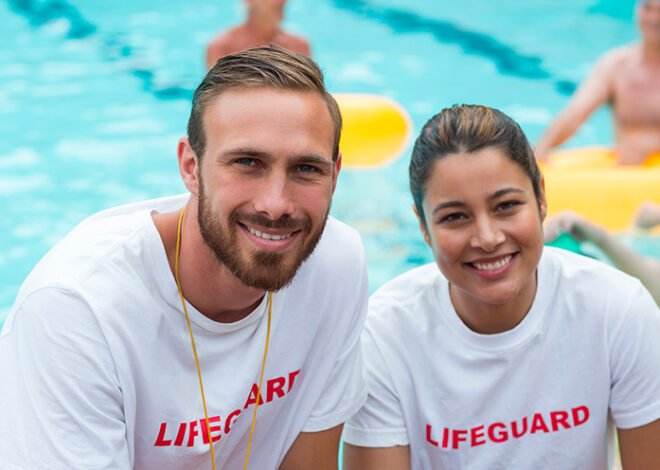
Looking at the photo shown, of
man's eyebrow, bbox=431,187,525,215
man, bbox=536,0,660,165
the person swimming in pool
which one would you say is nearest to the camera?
man's eyebrow, bbox=431,187,525,215

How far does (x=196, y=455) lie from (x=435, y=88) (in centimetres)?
634

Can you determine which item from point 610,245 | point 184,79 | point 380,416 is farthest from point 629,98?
point 184,79

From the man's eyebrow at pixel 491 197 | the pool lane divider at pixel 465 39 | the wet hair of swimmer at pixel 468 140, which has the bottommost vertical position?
the man's eyebrow at pixel 491 197

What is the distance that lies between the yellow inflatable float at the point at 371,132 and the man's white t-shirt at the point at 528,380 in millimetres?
3633

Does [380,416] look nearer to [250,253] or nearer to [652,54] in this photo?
[250,253]

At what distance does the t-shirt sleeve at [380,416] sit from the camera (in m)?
2.28

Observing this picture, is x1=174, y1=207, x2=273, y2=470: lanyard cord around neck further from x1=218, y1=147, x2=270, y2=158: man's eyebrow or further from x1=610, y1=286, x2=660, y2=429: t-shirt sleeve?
x1=610, y1=286, x2=660, y2=429: t-shirt sleeve

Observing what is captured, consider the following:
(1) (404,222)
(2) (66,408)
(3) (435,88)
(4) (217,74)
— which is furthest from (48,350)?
(3) (435,88)

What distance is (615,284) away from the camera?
7.35ft

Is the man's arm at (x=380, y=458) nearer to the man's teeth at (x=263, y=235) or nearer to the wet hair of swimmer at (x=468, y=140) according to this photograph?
the wet hair of swimmer at (x=468, y=140)

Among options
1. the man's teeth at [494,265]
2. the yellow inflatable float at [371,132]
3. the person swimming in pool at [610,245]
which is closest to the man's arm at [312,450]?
the man's teeth at [494,265]

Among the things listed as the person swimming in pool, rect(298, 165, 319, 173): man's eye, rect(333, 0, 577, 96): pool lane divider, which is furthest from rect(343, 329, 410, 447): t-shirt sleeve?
rect(333, 0, 577, 96): pool lane divider

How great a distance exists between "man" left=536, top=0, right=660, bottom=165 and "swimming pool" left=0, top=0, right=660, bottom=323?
0.84 meters

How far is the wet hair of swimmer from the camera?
214 centimetres
